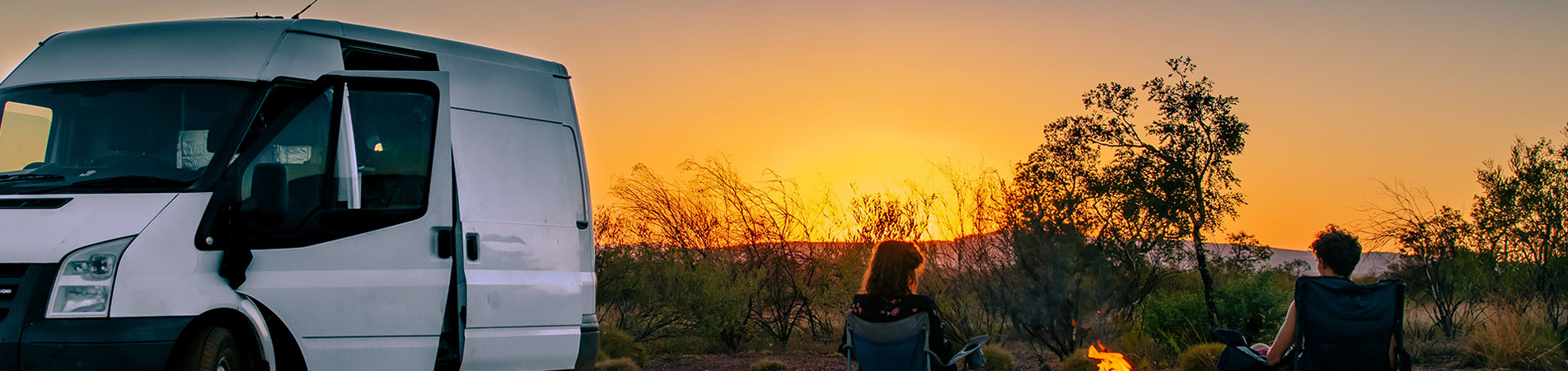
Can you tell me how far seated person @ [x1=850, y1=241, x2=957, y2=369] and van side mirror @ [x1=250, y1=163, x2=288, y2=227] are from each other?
3.05 m

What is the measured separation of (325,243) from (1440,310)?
17917 millimetres

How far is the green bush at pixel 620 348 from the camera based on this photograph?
752 inches

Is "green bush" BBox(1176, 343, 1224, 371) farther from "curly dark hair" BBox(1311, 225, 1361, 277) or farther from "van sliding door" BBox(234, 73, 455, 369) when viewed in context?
"van sliding door" BBox(234, 73, 455, 369)

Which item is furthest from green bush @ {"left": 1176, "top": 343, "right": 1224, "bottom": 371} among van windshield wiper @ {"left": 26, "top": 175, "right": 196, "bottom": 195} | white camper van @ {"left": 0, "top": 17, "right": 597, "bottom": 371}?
van windshield wiper @ {"left": 26, "top": 175, "right": 196, "bottom": 195}

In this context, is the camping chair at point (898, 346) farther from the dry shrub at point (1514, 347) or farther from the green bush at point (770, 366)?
the dry shrub at point (1514, 347)

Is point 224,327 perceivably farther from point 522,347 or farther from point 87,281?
point 522,347

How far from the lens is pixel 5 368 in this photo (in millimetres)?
5273

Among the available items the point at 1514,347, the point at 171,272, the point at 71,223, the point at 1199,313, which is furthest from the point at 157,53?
the point at 1514,347

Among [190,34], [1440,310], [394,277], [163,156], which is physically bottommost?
[1440,310]

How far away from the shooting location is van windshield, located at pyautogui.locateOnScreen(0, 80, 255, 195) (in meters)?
5.78

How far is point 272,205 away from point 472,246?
53.8 inches

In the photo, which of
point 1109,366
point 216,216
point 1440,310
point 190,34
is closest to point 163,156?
point 216,216

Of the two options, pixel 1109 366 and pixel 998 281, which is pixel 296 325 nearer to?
pixel 1109 366

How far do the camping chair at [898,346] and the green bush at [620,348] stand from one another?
1211cm
